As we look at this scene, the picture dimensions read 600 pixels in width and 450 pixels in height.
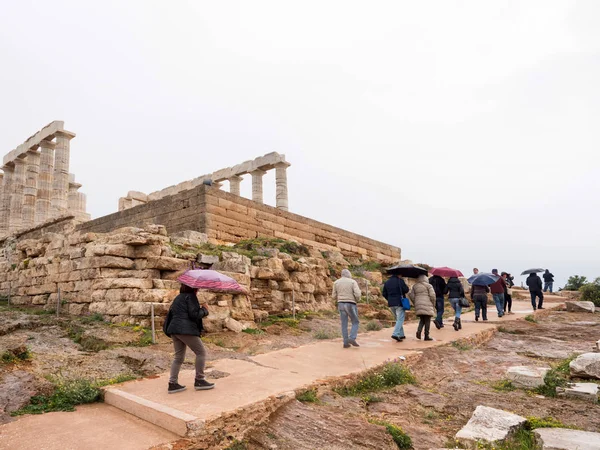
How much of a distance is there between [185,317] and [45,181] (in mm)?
25884

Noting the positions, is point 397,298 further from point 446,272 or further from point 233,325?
point 233,325

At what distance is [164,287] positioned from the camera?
31.1 ft

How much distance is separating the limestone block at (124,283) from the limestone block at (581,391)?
7884 millimetres

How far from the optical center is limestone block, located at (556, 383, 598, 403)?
5531mm

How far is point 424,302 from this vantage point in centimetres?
966

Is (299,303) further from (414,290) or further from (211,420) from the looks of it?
(211,420)

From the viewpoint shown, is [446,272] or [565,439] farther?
[446,272]

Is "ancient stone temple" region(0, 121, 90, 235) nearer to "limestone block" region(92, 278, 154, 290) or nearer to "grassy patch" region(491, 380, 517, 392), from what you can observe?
"limestone block" region(92, 278, 154, 290)

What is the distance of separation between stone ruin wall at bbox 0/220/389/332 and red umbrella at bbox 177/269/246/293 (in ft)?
11.2

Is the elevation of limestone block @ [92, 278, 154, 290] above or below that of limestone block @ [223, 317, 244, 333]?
above

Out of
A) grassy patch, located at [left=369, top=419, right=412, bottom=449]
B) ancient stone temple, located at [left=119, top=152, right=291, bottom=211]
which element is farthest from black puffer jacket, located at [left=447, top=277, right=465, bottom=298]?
ancient stone temple, located at [left=119, top=152, right=291, bottom=211]

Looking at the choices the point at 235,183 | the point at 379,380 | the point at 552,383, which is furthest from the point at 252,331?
the point at 235,183

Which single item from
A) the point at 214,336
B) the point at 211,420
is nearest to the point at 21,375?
the point at 211,420

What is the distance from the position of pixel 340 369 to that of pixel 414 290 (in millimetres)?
3947
